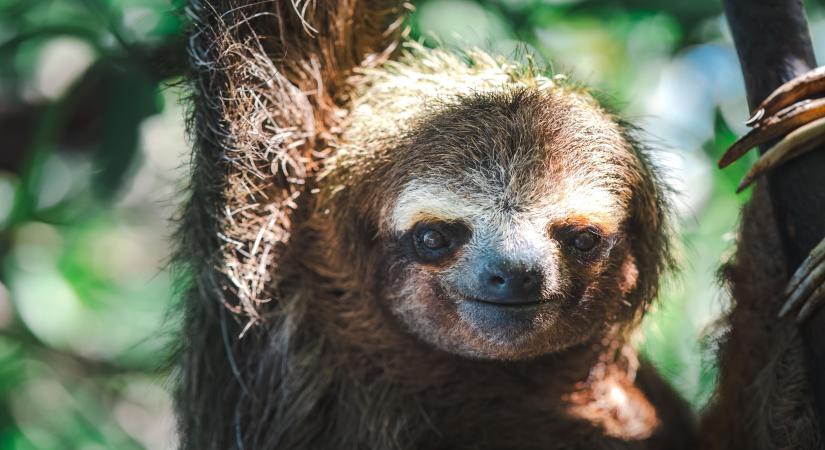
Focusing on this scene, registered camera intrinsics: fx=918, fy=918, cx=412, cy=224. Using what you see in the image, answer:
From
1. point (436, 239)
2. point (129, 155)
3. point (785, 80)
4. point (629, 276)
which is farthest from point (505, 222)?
point (129, 155)

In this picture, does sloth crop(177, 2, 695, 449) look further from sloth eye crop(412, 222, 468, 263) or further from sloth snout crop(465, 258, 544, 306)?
sloth snout crop(465, 258, 544, 306)

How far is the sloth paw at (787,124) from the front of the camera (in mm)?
4285

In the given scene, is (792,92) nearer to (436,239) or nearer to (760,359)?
(760,359)

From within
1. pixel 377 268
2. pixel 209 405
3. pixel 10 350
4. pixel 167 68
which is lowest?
pixel 10 350

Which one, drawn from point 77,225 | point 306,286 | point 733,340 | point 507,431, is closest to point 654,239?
point 733,340

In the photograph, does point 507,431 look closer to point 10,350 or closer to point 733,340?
point 733,340

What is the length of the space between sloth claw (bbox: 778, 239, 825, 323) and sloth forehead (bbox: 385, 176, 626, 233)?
35.9 inches

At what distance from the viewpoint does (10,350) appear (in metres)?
7.51

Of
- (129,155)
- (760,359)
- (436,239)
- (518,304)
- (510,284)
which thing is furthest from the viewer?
(129,155)

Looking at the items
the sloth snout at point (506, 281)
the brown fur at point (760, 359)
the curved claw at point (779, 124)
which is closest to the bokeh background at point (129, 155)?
the brown fur at point (760, 359)

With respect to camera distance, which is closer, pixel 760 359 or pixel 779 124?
pixel 779 124

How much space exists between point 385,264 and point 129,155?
2.40m

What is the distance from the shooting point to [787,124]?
444 cm

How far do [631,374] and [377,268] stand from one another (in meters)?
1.87
